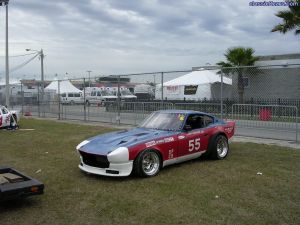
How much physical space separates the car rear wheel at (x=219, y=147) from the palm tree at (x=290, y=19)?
1252 centimetres

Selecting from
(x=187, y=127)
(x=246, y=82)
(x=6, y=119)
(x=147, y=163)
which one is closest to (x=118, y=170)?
(x=147, y=163)

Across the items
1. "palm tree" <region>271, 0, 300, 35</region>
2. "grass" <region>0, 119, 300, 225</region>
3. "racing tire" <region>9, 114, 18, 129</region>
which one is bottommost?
"grass" <region>0, 119, 300, 225</region>

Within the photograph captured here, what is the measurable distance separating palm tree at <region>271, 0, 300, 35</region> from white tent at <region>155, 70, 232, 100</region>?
401cm

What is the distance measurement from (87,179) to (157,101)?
893 centimetres

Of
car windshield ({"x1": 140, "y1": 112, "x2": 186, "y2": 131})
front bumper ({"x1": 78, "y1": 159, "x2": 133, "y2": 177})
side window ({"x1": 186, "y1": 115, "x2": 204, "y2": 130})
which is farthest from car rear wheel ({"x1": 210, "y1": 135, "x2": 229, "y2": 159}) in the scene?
front bumper ({"x1": 78, "y1": 159, "x2": 133, "y2": 177})

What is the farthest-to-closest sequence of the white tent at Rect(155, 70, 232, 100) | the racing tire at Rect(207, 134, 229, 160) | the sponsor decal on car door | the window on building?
1. the white tent at Rect(155, 70, 232, 100)
2. the window on building
3. the racing tire at Rect(207, 134, 229, 160)
4. the sponsor decal on car door

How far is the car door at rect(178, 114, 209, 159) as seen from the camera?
792 cm

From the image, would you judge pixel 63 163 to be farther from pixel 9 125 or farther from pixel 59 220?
pixel 9 125

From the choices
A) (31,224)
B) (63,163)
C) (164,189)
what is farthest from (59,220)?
(63,163)

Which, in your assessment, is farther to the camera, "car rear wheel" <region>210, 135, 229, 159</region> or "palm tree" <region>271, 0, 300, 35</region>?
"palm tree" <region>271, 0, 300, 35</region>

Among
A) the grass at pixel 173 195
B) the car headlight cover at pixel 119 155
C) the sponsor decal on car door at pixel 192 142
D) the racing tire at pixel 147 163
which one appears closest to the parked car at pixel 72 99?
the grass at pixel 173 195

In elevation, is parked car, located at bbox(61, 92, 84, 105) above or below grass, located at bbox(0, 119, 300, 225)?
above

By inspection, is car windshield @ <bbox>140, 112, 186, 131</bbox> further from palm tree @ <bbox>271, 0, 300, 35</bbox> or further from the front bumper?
palm tree @ <bbox>271, 0, 300, 35</bbox>

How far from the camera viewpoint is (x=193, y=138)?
8148mm
